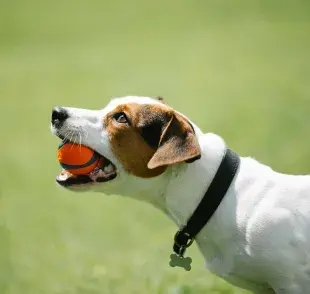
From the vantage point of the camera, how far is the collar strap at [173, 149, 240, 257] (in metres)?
2.18

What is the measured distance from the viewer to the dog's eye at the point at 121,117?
7.39 feet

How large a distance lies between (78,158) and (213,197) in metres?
0.49

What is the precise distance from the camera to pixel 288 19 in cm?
552

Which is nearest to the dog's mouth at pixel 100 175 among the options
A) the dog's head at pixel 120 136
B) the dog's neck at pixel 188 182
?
the dog's head at pixel 120 136

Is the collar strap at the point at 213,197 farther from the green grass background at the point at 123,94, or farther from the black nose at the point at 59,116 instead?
the green grass background at the point at 123,94

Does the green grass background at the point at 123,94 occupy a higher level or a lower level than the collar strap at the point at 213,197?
lower

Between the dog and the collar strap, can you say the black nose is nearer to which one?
the dog

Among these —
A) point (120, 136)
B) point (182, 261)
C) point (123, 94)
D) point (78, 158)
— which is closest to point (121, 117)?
point (120, 136)

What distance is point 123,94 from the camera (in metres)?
4.93

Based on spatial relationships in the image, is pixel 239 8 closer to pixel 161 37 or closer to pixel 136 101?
pixel 161 37

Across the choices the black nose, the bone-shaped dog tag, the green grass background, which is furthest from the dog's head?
the green grass background

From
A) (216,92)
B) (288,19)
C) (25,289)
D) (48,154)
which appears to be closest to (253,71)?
(216,92)

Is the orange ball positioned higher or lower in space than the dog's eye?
lower

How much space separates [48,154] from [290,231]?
2506 mm
